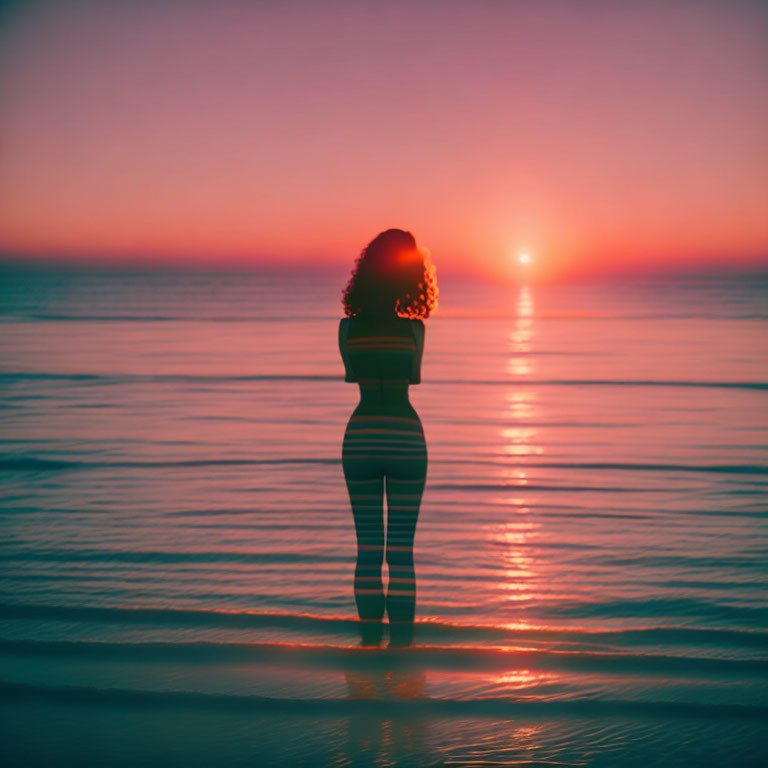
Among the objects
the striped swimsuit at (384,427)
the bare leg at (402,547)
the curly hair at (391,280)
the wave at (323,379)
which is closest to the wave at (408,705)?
the bare leg at (402,547)

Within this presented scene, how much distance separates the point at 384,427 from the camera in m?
3.70

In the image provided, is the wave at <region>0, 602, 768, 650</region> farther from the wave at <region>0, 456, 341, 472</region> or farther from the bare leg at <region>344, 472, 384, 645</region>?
the wave at <region>0, 456, 341, 472</region>

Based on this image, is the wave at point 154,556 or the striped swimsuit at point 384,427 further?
the wave at point 154,556

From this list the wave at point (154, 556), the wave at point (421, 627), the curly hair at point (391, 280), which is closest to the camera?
the curly hair at point (391, 280)

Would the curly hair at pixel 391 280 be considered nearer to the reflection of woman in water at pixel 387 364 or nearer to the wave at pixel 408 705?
the reflection of woman in water at pixel 387 364

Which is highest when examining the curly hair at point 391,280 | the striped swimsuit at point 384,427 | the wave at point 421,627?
the curly hair at point 391,280

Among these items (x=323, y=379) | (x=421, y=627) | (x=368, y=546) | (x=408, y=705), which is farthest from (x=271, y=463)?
(x=323, y=379)

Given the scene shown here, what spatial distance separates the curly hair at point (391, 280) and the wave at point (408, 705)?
1647 millimetres

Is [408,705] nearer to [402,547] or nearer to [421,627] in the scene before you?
[402,547]

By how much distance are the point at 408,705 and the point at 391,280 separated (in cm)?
178

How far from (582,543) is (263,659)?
2.79 m

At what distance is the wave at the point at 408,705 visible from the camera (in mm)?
3422

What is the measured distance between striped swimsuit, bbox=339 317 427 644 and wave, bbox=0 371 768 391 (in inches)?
431

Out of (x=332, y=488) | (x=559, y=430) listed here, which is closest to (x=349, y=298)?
(x=332, y=488)
